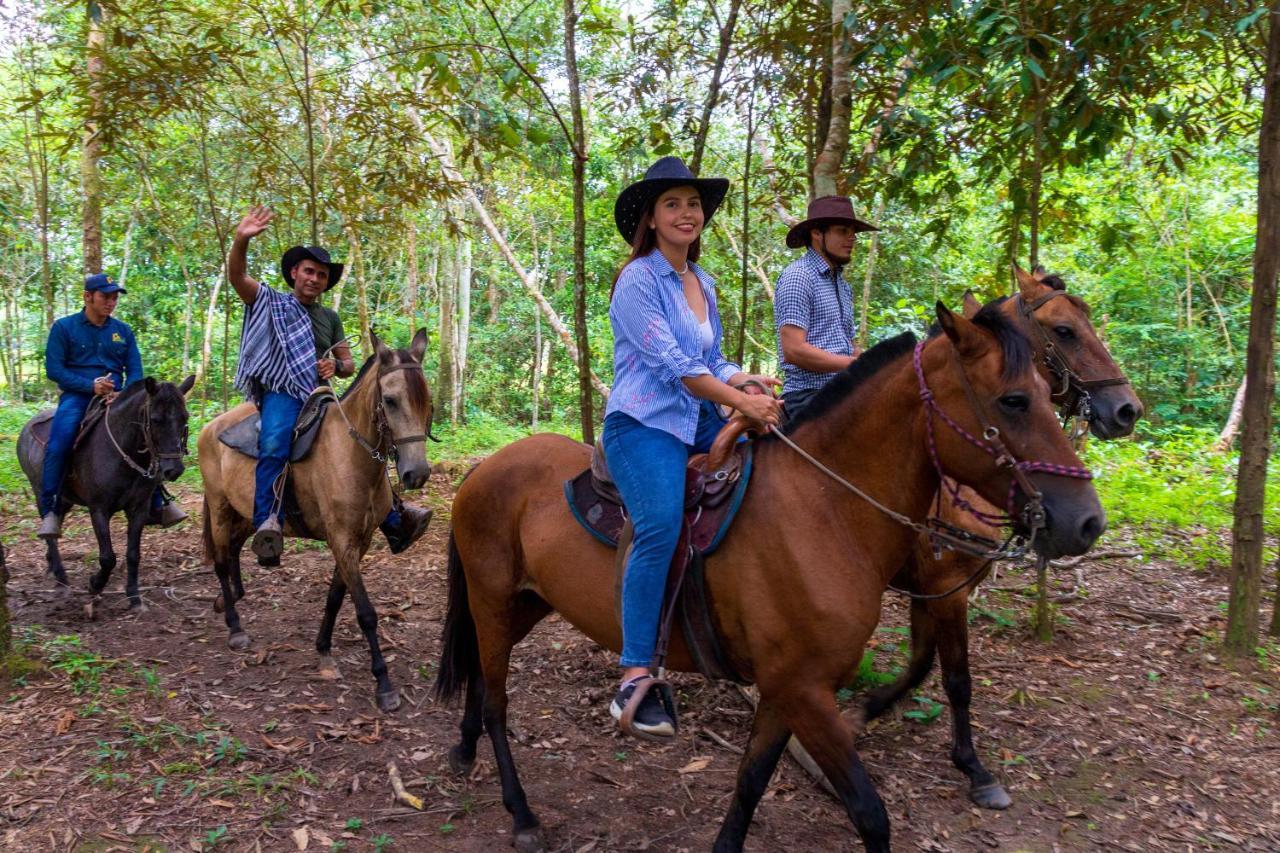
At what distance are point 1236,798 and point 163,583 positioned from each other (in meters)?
8.36

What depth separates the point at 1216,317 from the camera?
16.5 m

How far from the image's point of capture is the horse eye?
255 centimetres

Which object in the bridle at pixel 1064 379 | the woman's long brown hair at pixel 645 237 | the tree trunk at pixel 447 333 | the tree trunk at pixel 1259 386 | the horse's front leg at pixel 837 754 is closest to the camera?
the horse's front leg at pixel 837 754

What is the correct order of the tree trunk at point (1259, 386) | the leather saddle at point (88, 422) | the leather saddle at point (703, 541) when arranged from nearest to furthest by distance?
the leather saddle at point (703, 541) < the tree trunk at point (1259, 386) < the leather saddle at point (88, 422)

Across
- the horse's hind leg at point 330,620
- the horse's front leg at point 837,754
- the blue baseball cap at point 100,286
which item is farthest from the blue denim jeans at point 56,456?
the horse's front leg at point 837,754

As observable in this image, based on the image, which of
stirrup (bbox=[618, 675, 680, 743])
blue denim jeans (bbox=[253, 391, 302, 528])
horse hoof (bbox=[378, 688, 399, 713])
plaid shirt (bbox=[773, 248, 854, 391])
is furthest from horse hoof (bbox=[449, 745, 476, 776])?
plaid shirt (bbox=[773, 248, 854, 391])

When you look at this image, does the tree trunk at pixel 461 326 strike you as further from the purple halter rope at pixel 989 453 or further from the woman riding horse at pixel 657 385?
the purple halter rope at pixel 989 453

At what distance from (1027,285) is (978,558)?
183 centimetres

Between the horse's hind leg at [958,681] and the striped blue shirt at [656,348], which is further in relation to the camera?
the horse's hind leg at [958,681]

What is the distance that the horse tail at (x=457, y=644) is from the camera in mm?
4324

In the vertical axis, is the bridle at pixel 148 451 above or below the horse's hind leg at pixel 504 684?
above

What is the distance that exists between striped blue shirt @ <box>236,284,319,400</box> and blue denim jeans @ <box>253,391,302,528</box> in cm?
15

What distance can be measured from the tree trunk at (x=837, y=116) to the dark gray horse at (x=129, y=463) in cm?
568

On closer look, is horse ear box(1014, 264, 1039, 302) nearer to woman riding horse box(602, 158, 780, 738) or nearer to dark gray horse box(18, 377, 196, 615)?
woman riding horse box(602, 158, 780, 738)
